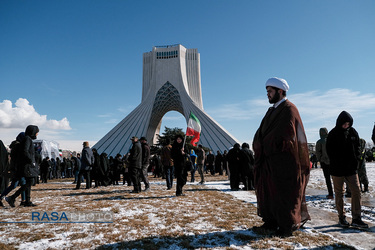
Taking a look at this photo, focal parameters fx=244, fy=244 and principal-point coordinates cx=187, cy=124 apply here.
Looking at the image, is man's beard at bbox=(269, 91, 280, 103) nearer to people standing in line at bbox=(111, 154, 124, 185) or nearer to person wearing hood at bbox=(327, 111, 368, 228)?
person wearing hood at bbox=(327, 111, 368, 228)

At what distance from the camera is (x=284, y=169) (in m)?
2.70

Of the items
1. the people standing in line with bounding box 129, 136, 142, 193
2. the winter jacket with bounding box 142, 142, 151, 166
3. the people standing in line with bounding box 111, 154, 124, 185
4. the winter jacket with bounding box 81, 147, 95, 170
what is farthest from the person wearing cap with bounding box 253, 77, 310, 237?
the people standing in line with bounding box 111, 154, 124, 185

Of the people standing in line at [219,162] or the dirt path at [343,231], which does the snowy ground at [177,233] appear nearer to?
the dirt path at [343,231]

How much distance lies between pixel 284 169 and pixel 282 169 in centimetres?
2

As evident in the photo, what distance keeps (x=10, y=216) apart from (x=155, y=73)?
1401 inches

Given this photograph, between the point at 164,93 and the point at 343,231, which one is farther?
the point at 164,93

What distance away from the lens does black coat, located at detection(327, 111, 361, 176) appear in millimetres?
3273

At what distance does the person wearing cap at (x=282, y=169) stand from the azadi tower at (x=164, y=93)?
27851mm

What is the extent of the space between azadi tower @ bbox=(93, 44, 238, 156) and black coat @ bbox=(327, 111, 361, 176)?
2725 cm

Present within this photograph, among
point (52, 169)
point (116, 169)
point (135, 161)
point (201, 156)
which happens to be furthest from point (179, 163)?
point (52, 169)

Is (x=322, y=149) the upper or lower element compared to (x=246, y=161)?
upper

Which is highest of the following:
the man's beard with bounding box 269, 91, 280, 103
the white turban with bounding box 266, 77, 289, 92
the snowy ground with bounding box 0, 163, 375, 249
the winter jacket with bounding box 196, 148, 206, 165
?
the white turban with bounding box 266, 77, 289, 92

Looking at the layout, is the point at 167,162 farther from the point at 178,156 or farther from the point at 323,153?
the point at 323,153

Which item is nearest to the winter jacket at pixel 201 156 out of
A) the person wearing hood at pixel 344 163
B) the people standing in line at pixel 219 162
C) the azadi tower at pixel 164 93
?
the people standing in line at pixel 219 162
